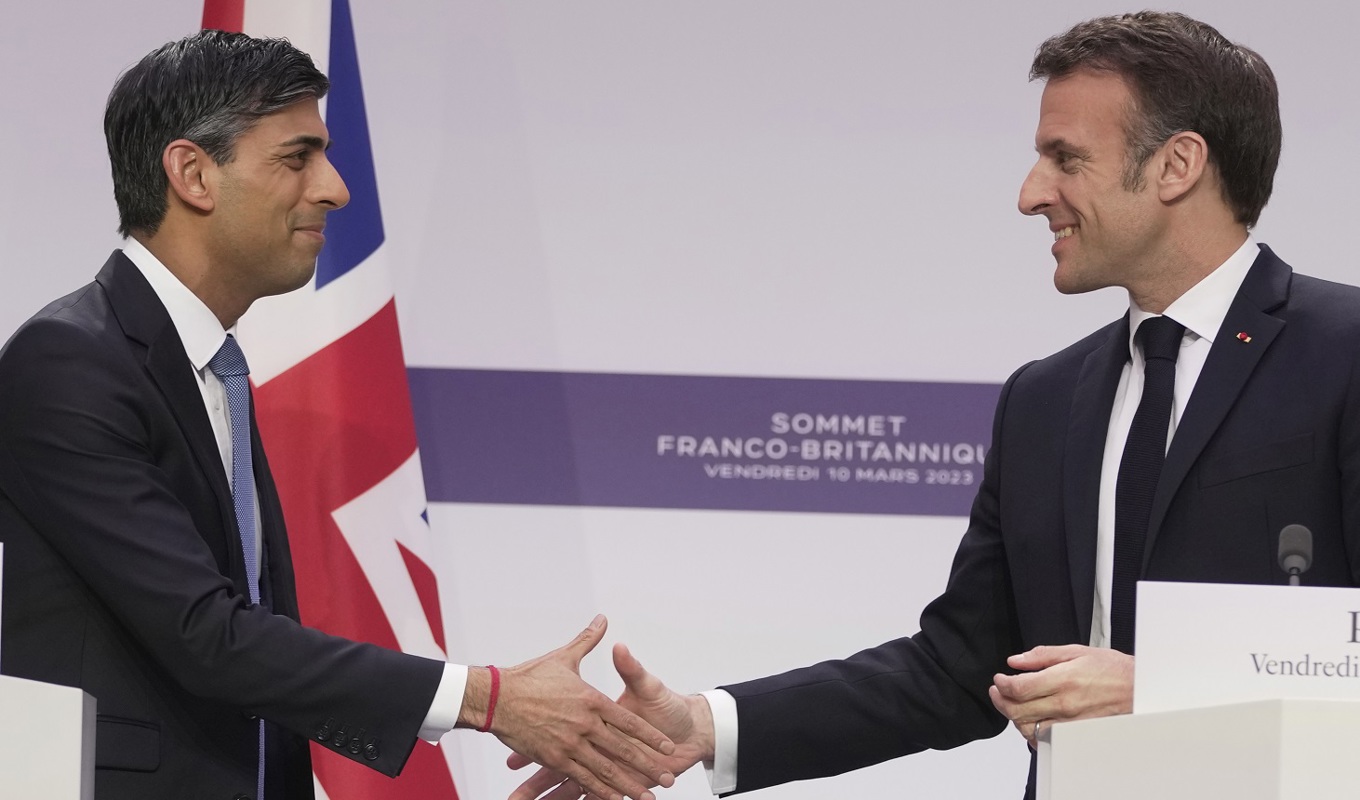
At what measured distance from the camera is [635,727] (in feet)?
9.62

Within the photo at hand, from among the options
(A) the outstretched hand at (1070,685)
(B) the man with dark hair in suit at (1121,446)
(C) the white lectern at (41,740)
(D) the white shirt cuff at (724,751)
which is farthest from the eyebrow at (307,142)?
(A) the outstretched hand at (1070,685)

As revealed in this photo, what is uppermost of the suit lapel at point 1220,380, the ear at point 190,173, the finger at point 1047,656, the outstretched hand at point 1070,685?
the ear at point 190,173

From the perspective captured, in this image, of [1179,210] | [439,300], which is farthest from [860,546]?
[1179,210]

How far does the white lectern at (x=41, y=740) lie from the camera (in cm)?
192

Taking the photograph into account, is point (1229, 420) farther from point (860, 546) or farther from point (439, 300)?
point (439, 300)

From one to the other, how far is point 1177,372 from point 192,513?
5.40 ft

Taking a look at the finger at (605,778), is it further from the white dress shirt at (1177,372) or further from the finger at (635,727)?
the white dress shirt at (1177,372)

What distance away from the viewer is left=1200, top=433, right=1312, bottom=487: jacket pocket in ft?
8.16

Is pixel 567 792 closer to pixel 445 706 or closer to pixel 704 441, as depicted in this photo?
pixel 445 706

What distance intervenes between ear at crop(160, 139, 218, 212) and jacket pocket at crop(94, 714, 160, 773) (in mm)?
891

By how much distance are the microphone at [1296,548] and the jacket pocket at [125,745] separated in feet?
5.48

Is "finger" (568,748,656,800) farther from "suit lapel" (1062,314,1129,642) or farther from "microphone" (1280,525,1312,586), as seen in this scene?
"microphone" (1280,525,1312,586)

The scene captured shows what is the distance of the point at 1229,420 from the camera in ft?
8.40

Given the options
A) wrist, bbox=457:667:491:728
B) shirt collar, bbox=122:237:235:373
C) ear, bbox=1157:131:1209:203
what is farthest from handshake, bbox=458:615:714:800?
ear, bbox=1157:131:1209:203
